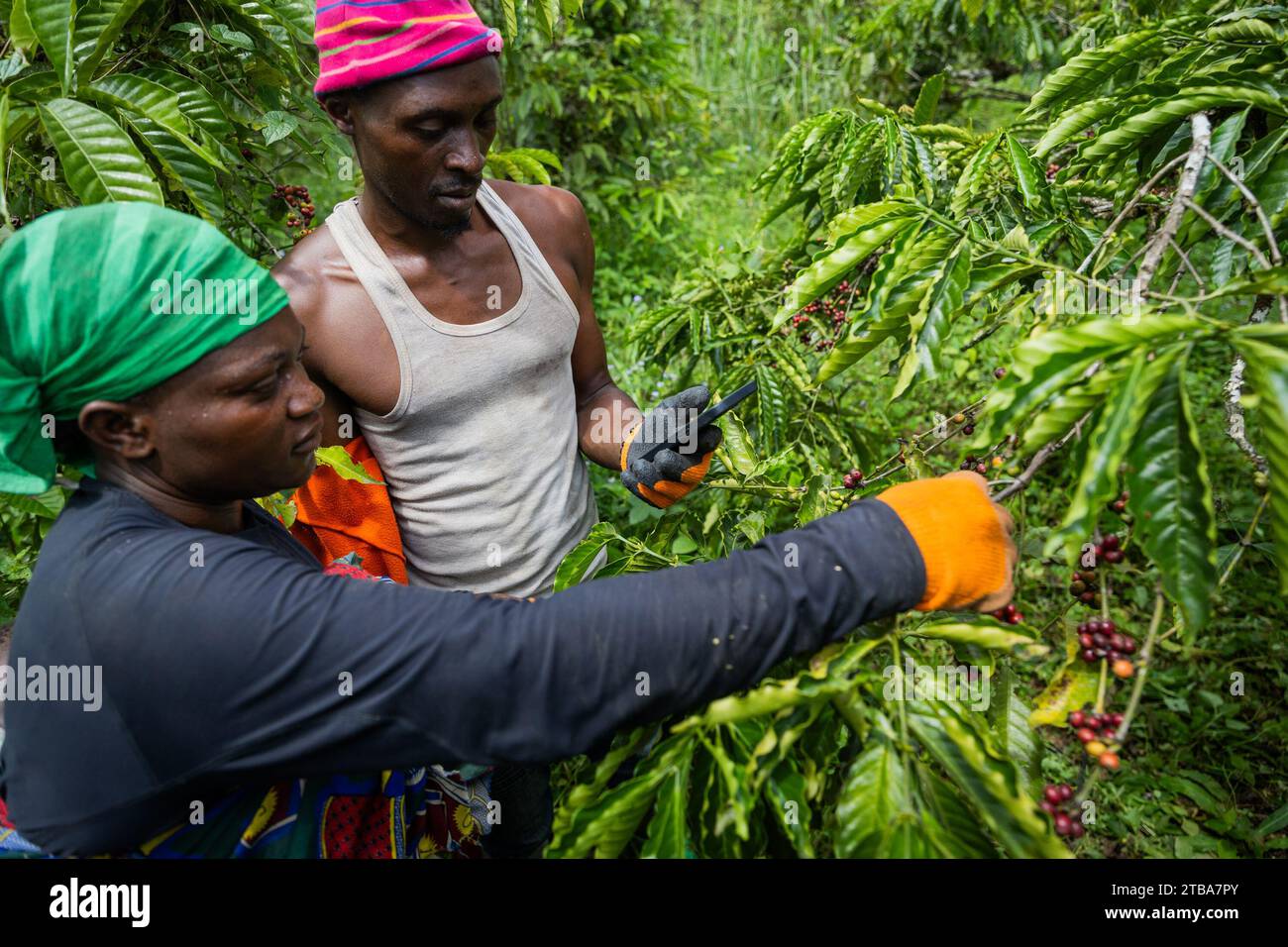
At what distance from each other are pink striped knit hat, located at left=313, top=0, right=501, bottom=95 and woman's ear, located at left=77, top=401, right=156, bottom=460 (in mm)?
775

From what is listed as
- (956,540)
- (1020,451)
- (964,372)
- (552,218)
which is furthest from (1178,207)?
(552,218)

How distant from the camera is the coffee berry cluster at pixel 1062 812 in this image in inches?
40.6

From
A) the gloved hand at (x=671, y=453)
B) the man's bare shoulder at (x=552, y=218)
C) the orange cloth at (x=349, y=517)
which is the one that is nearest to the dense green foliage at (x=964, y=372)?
the gloved hand at (x=671, y=453)

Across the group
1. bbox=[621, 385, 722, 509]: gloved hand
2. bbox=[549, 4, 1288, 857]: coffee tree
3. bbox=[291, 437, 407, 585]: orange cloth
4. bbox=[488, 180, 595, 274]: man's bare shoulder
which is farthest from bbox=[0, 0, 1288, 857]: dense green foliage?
bbox=[291, 437, 407, 585]: orange cloth

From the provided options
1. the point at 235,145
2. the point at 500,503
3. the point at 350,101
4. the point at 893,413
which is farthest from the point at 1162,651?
the point at 235,145

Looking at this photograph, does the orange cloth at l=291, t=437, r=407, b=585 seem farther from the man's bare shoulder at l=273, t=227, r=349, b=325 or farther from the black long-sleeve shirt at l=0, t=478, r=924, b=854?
the black long-sleeve shirt at l=0, t=478, r=924, b=854

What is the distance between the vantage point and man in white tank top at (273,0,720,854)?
4.99ft

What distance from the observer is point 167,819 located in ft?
3.33

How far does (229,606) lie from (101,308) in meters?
0.38

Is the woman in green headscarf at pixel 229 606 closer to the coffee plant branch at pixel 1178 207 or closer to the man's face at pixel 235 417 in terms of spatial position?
the man's face at pixel 235 417

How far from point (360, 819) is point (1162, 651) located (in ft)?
9.47

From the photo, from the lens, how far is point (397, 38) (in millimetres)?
1478

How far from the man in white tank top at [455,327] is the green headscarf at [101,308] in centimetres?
59

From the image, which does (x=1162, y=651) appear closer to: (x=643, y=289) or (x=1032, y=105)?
(x=1032, y=105)
